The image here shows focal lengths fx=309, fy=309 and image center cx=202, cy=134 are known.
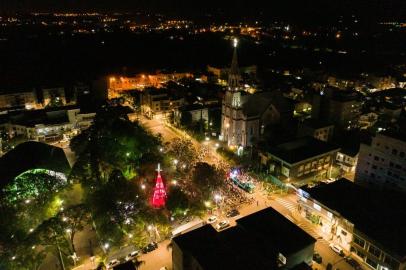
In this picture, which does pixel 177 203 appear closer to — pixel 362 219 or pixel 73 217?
pixel 73 217

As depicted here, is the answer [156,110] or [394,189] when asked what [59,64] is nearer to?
[156,110]

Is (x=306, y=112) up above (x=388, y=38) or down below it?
below

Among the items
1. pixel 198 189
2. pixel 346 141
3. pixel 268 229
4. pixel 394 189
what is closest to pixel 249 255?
pixel 268 229

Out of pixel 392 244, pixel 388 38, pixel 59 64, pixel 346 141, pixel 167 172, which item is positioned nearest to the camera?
pixel 392 244

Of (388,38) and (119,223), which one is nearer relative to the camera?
(119,223)

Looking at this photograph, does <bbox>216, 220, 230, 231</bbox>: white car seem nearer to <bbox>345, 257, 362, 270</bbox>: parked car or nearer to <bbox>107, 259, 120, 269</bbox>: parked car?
<bbox>107, 259, 120, 269</bbox>: parked car

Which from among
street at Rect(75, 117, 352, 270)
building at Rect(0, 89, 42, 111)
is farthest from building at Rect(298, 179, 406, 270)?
building at Rect(0, 89, 42, 111)

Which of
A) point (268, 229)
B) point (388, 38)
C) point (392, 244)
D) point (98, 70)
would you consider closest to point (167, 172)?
point (268, 229)

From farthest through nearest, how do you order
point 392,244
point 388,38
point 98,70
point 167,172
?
1. point 388,38
2. point 98,70
3. point 167,172
4. point 392,244
